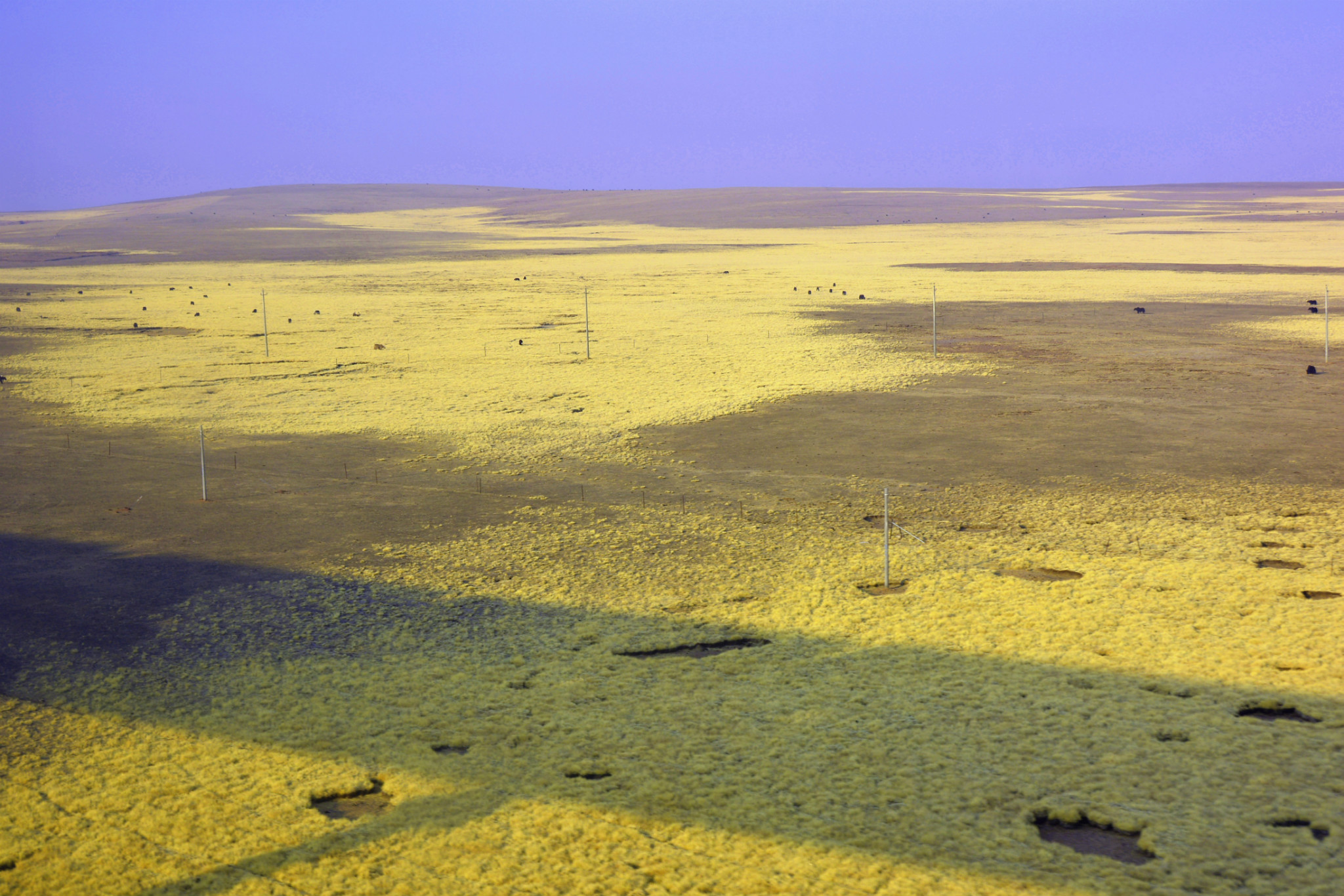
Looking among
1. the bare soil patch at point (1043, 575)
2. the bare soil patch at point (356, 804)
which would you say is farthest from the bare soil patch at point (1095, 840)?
the bare soil patch at point (1043, 575)

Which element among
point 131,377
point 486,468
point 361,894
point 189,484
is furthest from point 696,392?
point 361,894

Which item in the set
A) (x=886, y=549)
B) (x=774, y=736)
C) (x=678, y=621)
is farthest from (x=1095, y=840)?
(x=886, y=549)

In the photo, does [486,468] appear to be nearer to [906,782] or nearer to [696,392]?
[696,392]

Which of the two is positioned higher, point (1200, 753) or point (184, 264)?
point (184, 264)

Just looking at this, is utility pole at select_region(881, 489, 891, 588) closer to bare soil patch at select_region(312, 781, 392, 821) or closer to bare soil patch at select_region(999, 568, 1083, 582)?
bare soil patch at select_region(999, 568, 1083, 582)

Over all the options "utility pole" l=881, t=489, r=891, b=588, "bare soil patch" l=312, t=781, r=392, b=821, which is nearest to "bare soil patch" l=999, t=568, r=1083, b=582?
"utility pole" l=881, t=489, r=891, b=588

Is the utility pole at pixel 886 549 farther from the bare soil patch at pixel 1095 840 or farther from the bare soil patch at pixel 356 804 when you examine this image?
the bare soil patch at pixel 356 804
